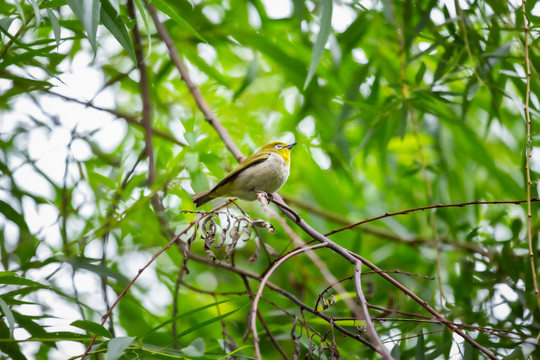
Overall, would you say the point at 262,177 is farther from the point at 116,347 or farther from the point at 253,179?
the point at 116,347

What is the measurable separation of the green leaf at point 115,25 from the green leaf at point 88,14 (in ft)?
0.85

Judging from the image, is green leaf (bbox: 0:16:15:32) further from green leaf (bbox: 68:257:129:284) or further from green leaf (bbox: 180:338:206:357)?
green leaf (bbox: 180:338:206:357)

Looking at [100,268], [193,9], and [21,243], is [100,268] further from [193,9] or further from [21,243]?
[193,9]

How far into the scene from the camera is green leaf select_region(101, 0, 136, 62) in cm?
231

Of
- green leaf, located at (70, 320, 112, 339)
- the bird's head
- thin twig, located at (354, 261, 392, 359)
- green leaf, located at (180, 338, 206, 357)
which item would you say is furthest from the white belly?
thin twig, located at (354, 261, 392, 359)

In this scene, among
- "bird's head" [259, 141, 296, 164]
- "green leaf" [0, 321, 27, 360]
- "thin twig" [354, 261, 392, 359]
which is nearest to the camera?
"thin twig" [354, 261, 392, 359]

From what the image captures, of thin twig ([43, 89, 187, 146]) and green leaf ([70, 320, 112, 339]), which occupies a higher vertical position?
thin twig ([43, 89, 187, 146])

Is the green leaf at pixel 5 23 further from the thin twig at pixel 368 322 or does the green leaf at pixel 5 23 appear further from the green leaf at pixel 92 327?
the thin twig at pixel 368 322

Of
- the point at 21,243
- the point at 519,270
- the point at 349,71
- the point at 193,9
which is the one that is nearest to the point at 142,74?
the point at 193,9

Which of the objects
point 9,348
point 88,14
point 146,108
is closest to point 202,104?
point 146,108

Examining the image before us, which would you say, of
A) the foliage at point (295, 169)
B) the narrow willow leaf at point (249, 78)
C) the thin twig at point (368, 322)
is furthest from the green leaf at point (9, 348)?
the narrow willow leaf at point (249, 78)

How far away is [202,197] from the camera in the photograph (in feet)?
10.0

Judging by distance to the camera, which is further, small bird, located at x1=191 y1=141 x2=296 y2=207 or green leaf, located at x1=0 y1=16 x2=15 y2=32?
small bird, located at x1=191 y1=141 x2=296 y2=207

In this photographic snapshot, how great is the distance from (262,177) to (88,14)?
1.44 m
